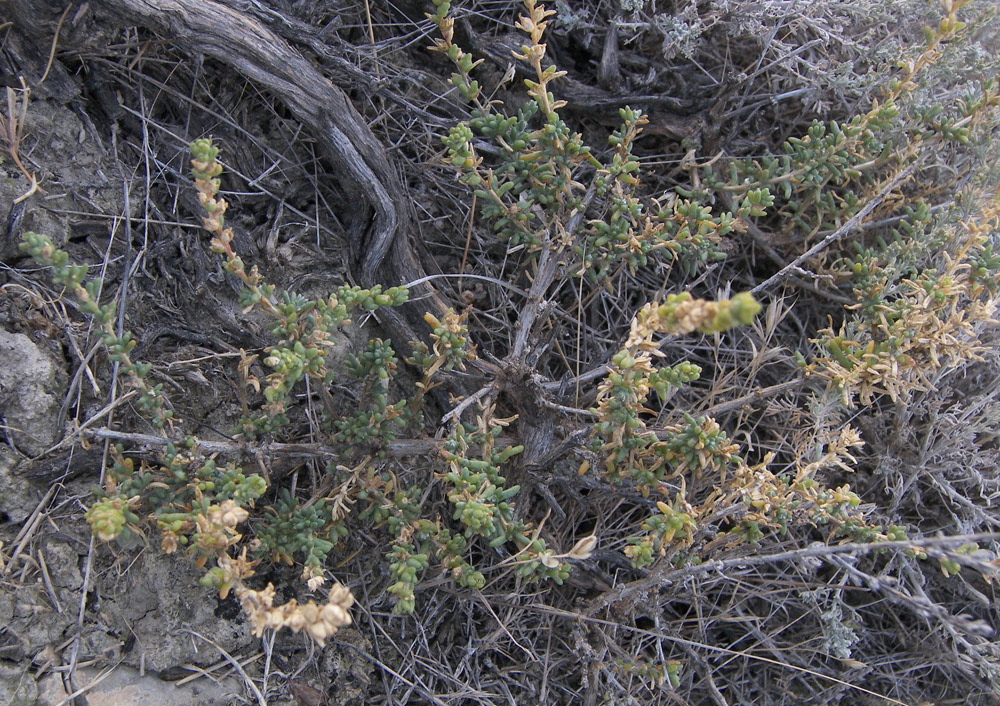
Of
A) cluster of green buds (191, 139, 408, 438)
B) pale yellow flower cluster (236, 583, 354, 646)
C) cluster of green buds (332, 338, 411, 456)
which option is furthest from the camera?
cluster of green buds (332, 338, 411, 456)

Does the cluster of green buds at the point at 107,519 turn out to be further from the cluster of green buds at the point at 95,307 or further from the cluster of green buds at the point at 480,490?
the cluster of green buds at the point at 480,490

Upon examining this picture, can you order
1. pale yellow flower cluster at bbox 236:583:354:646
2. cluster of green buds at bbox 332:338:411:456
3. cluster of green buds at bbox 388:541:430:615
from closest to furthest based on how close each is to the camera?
pale yellow flower cluster at bbox 236:583:354:646 → cluster of green buds at bbox 388:541:430:615 → cluster of green buds at bbox 332:338:411:456

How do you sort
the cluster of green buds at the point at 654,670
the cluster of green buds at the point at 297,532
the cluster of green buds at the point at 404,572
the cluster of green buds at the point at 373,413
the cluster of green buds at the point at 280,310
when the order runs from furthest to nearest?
the cluster of green buds at the point at 654,670
the cluster of green buds at the point at 373,413
the cluster of green buds at the point at 297,532
the cluster of green buds at the point at 404,572
the cluster of green buds at the point at 280,310

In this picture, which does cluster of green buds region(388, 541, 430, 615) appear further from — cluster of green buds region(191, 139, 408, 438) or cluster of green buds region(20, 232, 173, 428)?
cluster of green buds region(20, 232, 173, 428)

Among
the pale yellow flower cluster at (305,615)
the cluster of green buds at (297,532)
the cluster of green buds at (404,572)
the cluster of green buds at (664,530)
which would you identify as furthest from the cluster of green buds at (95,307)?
the cluster of green buds at (664,530)

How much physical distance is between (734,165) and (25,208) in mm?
2878

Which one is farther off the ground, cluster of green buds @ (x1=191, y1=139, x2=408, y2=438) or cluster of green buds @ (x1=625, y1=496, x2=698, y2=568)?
cluster of green buds @ (x1=191, y1=139, x2=408, y2=438)

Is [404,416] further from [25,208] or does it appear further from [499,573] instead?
[25,208]

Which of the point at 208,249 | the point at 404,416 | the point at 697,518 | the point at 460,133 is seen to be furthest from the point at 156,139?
the point at 697,518

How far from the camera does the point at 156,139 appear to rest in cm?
273

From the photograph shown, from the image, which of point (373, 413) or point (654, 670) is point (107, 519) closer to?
point (373, 413)

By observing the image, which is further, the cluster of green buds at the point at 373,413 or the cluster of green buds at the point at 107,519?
the cluster of green buds at the point at 373,413

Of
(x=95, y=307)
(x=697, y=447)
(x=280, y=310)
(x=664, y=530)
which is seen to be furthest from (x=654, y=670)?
(x=95, y=307)

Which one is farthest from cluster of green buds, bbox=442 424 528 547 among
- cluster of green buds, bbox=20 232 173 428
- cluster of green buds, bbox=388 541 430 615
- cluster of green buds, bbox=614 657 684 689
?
cluster of green buds, bbox=20 232 173 428
